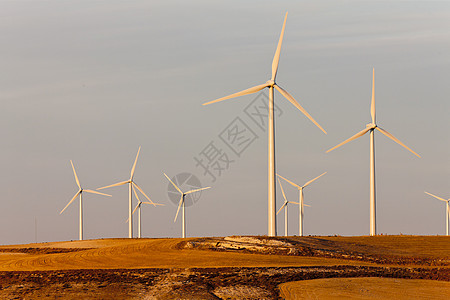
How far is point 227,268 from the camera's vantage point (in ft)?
136

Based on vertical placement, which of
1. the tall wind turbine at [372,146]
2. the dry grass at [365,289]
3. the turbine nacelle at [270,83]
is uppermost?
the turbine nacelle at [270,83]

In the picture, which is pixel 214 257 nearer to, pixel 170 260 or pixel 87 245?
pixel 170 260

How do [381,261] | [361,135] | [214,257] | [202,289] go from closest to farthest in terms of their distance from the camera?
[202,289] → [214,257] → [381,261] → [361,135]

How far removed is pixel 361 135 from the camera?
74.4 m

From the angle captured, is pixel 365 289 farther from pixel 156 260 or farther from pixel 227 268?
pixel 156 260

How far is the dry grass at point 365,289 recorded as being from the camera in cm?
3353

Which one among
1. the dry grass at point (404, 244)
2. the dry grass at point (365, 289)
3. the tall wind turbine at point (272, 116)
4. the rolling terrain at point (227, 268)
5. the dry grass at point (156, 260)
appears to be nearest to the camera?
the dry grass at point (365, 289)

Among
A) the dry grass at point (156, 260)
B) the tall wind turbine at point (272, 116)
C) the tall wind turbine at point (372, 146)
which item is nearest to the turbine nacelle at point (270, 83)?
the tall wind turbine at point (272, 116)

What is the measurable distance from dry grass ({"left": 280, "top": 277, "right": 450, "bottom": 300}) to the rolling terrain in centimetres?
12

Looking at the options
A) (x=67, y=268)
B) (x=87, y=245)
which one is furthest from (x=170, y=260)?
(x=87, y=245)

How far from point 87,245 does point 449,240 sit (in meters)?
39.2

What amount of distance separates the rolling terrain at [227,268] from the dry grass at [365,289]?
12 cm

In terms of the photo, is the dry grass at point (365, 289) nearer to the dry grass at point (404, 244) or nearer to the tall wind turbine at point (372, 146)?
the dry grass at point (404, 244)

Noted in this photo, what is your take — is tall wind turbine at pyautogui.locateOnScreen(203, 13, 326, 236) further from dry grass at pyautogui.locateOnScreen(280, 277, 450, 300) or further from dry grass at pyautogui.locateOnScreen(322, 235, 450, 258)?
dry grass at pyautogui.locateOnScreen(280, 277, 450, 300)
